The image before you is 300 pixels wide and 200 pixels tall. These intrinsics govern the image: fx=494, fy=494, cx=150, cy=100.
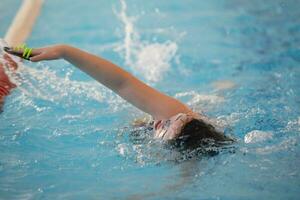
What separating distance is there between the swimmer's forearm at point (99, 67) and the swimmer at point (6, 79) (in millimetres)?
1301

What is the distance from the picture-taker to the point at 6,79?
465 centimetres

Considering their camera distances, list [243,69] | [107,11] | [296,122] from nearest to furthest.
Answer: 1. [296,122]
2. [243,69]
3. [107,11]

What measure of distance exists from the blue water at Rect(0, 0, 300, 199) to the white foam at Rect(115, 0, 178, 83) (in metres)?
0.01

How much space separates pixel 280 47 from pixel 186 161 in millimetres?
4136

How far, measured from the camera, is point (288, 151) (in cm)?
347

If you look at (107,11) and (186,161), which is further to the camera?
(107,11)

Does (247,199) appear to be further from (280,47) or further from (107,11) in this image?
(107,11)

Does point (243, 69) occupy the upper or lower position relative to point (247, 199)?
upper

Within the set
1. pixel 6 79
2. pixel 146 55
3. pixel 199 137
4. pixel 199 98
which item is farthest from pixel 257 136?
pixel 146 55

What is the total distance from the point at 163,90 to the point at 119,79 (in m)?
2.59

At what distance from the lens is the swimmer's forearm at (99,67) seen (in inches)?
130

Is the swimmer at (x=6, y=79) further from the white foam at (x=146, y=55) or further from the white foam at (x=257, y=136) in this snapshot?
the white foam at (x=257, y=136)

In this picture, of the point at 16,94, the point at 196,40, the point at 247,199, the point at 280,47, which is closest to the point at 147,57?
the point at 196,40

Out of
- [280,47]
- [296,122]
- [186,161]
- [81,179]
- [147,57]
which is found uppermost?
[280,47]
